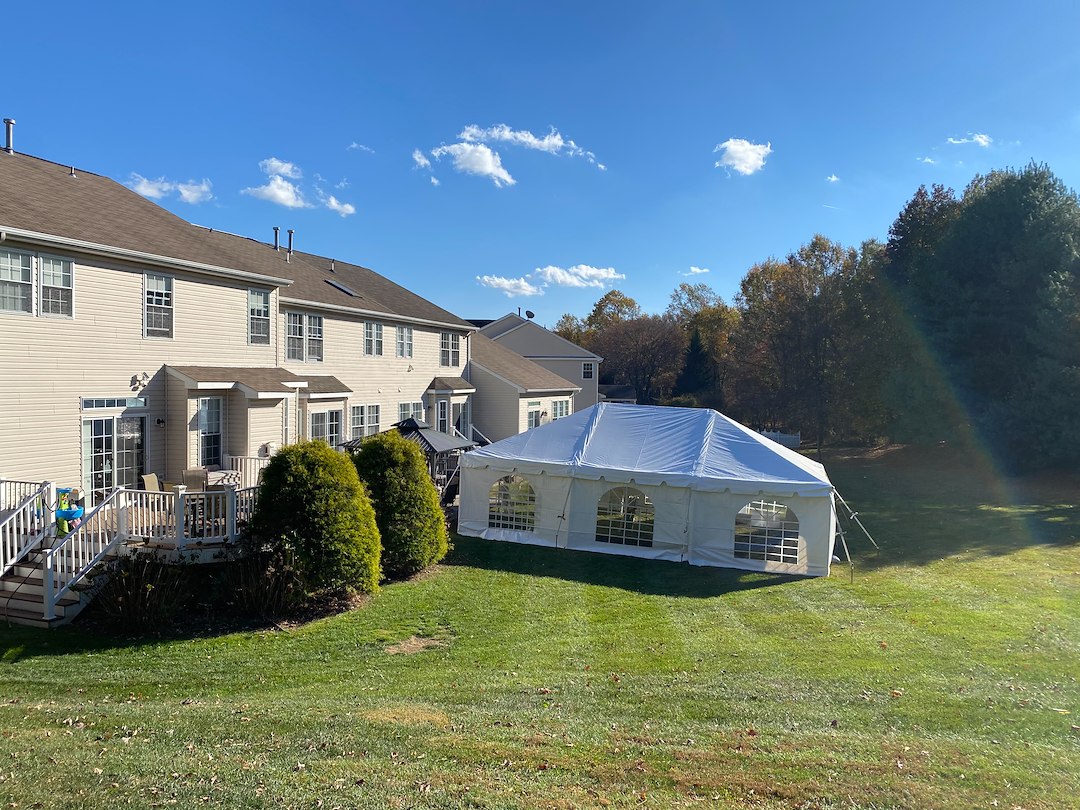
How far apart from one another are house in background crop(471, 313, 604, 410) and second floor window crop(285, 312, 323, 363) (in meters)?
26.5

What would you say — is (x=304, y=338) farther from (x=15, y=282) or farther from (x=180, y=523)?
(x=180, y=523)

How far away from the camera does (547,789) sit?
508 centimetres

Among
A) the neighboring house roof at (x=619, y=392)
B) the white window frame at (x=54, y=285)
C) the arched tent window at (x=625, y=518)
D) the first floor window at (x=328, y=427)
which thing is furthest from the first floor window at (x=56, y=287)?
the neighboring house roof at (x=619, y=392)

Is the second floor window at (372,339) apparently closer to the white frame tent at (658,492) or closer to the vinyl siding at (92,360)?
the vinyl siding at (92,360)

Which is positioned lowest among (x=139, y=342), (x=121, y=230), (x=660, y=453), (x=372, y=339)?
(x=660, y=453)

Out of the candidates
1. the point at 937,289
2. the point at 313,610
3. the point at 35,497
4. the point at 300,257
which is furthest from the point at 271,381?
the point at 937,289

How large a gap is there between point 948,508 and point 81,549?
23990 mm

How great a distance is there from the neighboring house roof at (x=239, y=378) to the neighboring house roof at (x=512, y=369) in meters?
13.3

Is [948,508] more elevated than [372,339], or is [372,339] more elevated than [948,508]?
[372,339]

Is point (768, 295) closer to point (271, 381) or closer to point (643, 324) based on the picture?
point (643, 324)

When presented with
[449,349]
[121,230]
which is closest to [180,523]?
[121,230]

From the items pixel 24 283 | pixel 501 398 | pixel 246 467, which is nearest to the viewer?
pixel 24 283

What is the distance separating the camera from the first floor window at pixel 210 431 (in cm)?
→ 1487

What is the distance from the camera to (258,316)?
17.1 metres
